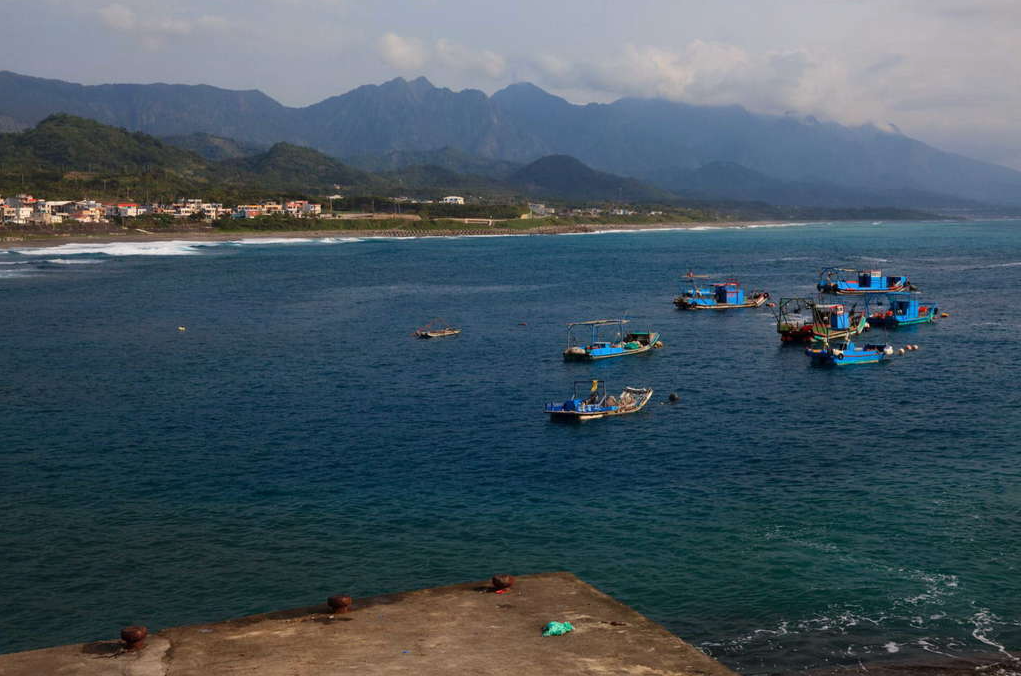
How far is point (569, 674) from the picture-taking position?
21.0 m

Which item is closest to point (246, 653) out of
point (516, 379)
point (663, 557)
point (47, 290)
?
point (663, 557)

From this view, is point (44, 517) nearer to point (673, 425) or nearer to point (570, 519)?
point (570, 519)

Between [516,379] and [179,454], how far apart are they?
27.8 meters

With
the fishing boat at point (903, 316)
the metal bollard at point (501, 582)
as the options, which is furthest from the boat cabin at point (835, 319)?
the metal bollard at point (501, 582)

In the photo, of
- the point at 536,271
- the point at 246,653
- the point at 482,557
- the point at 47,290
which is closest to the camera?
the point at 246,653

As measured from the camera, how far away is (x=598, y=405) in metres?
58.8

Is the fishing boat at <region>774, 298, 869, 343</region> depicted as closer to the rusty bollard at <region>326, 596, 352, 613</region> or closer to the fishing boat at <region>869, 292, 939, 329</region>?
the fishing boat at <region>869, 292, 939, 329</region>

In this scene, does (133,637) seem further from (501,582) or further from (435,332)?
(435,332)

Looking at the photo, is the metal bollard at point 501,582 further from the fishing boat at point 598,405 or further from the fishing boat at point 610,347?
the fishing boat at point 610,347

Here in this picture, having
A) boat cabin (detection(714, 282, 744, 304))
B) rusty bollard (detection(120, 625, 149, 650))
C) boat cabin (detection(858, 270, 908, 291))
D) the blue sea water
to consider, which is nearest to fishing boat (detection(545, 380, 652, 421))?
the blue sea water

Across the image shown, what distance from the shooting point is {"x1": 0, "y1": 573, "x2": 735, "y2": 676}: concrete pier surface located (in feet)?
70.1

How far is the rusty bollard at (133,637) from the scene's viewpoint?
74.6 feet

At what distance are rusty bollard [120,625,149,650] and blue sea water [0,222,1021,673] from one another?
839 centimetres

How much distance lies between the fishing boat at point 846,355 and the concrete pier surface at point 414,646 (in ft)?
182
